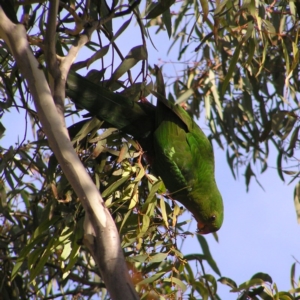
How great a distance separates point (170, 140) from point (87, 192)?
1028mm

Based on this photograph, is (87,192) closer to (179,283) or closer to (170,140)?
(179,283)

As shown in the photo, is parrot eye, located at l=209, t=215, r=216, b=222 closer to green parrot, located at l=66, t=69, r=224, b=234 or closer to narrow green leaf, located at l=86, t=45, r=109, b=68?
green parrot, located at l=66, t=69, r=224, b=234

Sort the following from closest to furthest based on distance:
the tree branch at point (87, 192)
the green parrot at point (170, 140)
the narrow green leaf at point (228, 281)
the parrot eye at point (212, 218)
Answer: the tree branch at point (87, 192)
the green parrot at point (170, 140)
the narrow green leaf at point (228, 281)
the parrot eye at point (212, 218)

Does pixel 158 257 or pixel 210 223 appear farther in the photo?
pixel 210 223

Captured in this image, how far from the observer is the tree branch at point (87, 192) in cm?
144

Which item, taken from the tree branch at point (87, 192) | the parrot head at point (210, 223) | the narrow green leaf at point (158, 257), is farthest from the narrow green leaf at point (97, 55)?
the parrot head at point (210, 223)

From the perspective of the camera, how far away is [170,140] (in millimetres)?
2480

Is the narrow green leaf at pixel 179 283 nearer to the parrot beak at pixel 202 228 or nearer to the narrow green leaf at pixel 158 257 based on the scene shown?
the narrow green leaf at pixel 158 257

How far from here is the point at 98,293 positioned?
346 centimetres

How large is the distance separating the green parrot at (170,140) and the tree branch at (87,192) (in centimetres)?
55

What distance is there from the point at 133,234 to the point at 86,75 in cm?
65

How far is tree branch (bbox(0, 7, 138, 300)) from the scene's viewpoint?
1442 mm

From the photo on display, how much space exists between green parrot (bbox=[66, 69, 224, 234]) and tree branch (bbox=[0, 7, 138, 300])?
1.80ft

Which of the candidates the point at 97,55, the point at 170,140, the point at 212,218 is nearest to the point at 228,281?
the point at 212,218
